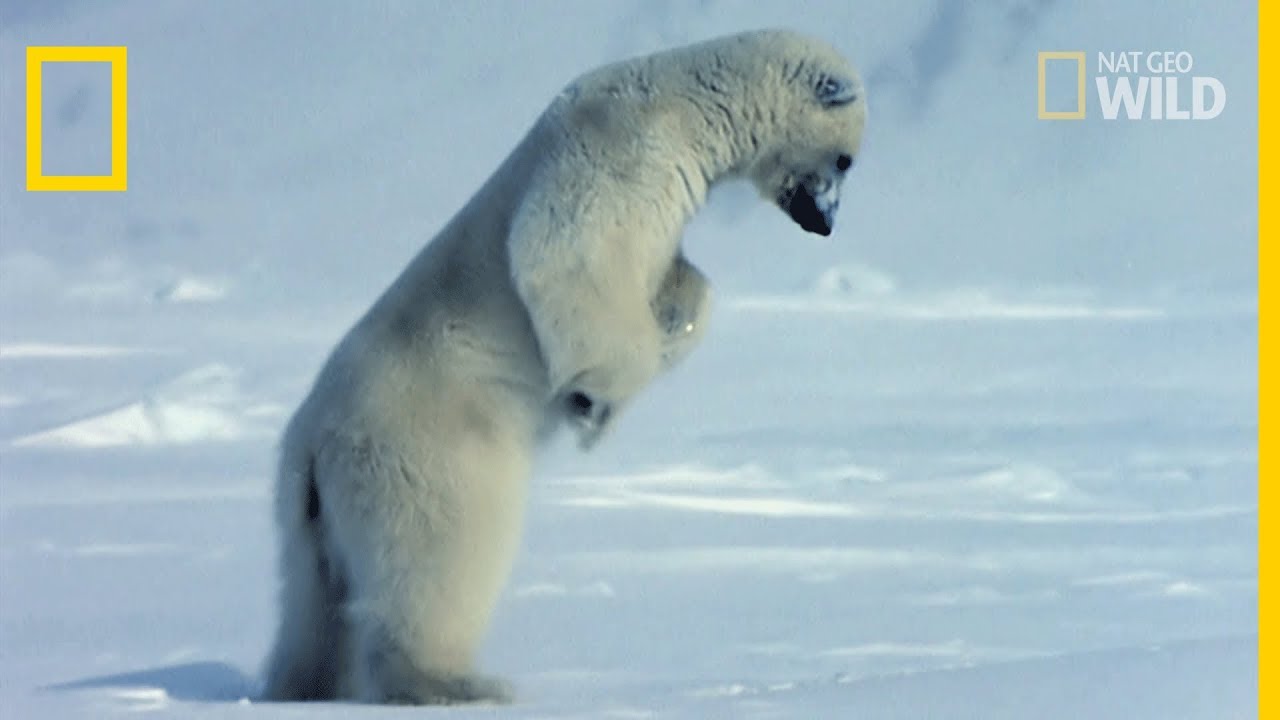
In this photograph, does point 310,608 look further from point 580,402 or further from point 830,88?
point 830,88

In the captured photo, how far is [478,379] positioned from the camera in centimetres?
476

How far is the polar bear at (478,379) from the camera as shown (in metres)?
4.64

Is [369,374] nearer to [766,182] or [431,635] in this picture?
[431,635]

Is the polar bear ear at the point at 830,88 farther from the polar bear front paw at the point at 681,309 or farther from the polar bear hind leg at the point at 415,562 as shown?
the polar bear hind leg at the point at 415,562

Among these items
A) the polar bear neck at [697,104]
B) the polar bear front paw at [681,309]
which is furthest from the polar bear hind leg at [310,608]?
the polar bear neck at [697,104]

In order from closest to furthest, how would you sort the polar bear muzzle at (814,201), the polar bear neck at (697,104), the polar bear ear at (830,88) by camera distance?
1. the polar bear neck at (697,104)
2. the polar bear ear at (830,88)
3. the polar bear muzzle at (814,201)

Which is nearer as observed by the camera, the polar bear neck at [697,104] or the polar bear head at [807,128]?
the polar bear neck at [697,104]

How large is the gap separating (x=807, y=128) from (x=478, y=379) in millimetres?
1072

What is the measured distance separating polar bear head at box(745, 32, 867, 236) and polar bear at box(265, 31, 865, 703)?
0.15 meters

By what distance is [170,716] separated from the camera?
4469 millimetres

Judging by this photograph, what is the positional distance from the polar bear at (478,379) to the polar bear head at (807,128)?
148mm

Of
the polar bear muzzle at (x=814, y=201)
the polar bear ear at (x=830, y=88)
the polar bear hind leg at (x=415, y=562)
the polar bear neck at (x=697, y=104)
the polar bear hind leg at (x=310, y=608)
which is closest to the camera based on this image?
the polar bear hind leg at (x=415, y=562)

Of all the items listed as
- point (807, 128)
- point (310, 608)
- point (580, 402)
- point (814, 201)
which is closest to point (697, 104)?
point (807, 128)

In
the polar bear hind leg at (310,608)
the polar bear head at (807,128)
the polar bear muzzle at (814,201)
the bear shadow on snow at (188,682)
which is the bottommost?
the bear shadow on snow at (188,682)
